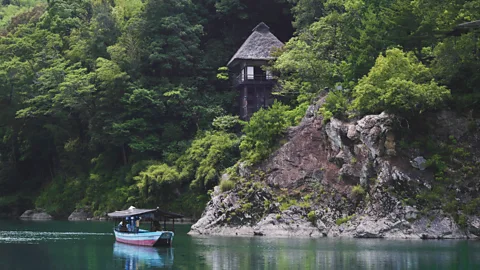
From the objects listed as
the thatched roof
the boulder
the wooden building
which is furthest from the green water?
the thatched roof

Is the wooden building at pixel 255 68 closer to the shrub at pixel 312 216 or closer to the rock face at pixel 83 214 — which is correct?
the rock face at pixel 83 214

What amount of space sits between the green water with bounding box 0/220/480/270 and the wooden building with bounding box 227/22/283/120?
2296 cm

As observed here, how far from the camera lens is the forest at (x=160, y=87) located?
2100 inches

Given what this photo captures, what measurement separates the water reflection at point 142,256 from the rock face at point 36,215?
28.6 metres

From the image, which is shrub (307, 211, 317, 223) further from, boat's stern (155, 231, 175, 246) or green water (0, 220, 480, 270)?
boat's stern (155, 231, 175, 246)

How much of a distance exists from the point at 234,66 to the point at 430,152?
27.6 metres

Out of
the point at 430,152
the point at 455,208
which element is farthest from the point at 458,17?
the point at 455,208

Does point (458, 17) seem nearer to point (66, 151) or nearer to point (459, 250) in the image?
point (459, 250)

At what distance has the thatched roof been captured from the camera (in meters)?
65.8

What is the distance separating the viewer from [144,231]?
4325 cm

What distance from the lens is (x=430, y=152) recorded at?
4631 centimetres

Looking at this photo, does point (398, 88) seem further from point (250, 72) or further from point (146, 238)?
point (250, 72)

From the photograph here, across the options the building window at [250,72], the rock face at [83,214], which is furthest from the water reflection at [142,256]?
the building window at [250,72]

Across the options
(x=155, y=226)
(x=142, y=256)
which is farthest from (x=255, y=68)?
(x=142, y=256)
